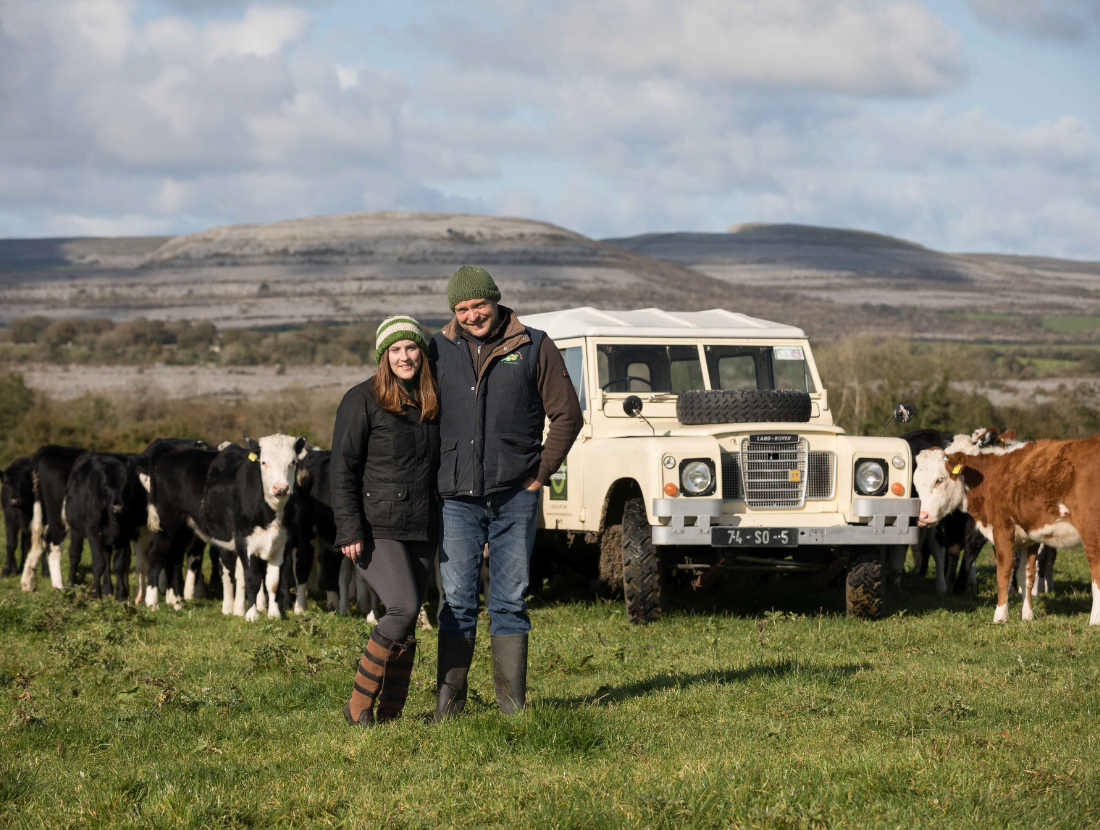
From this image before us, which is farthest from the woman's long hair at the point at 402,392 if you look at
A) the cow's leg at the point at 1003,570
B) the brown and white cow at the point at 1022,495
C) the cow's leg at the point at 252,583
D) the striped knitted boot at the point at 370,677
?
the cow's leg at the point at 1003,570

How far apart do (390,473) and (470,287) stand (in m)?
1.00

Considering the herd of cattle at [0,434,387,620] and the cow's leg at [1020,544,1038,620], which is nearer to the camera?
the cow's leg at [1020,544,1038,620]

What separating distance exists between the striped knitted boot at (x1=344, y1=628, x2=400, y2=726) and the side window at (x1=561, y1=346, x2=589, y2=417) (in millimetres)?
5359

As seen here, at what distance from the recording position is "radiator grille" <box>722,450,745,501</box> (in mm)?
9953

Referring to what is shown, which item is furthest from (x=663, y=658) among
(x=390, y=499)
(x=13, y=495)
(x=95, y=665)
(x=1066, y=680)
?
(x=13, y=495)

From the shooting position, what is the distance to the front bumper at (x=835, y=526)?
30.9 ft

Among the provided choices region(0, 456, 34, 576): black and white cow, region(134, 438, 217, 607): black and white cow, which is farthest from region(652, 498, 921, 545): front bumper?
region(0, 456, 34, 576): black and white cow

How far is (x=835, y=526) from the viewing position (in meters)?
9.73

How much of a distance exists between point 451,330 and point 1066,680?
4.47 metres

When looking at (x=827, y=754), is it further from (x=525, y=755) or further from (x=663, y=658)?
(x=663, y=658)

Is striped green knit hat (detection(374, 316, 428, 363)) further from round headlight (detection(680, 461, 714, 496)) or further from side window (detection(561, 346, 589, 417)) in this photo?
side window (detection(561, 346, 589, 417))

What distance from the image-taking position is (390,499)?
5.81 meters

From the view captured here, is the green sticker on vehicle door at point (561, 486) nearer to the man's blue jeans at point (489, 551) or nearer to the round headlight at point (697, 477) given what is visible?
the round headlight at point (697, 477)

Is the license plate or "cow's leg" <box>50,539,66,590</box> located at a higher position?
the license plate
